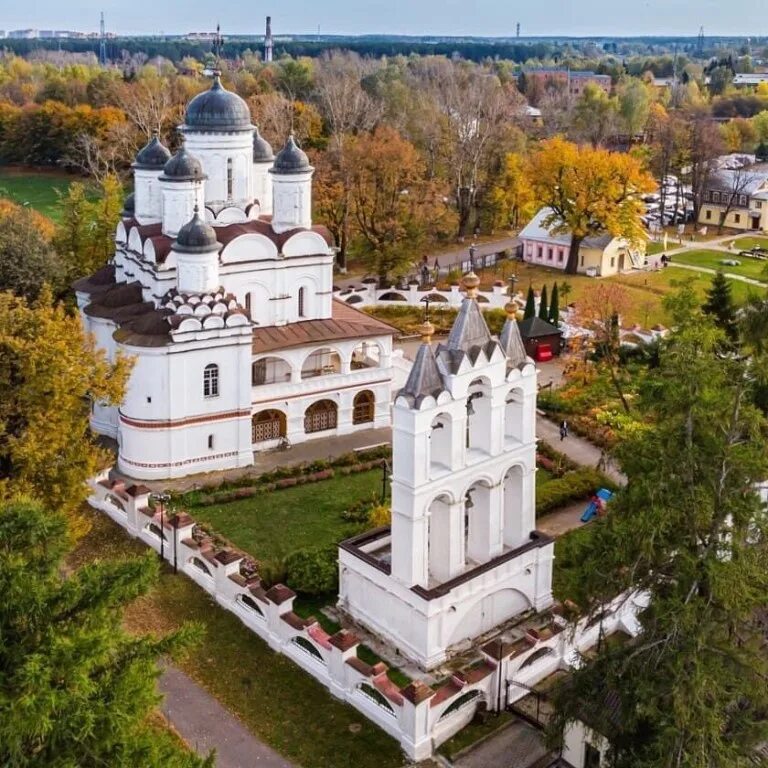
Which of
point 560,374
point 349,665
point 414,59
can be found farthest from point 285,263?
point 414,59

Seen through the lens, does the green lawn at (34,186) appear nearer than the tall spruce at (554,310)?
No

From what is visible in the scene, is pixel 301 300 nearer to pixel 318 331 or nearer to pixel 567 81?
pixel 318 331

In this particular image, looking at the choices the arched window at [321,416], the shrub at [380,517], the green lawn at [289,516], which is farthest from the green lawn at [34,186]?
the shrub at [380,517]

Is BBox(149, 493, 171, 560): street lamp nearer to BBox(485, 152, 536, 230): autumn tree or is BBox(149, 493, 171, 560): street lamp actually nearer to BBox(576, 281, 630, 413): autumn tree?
BBox(576, 281, 630, 413): autumn tree

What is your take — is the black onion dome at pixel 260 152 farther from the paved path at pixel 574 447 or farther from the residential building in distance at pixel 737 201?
the residential building in distance at pixel 737 201

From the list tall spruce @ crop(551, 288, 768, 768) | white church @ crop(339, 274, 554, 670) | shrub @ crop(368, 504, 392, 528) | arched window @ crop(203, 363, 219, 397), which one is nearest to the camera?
tall spruce @ crop(551, 288, 768, 768)

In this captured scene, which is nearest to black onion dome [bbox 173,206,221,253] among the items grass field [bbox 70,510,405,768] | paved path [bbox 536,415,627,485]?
grass field [bbox 70,510,405,768]
